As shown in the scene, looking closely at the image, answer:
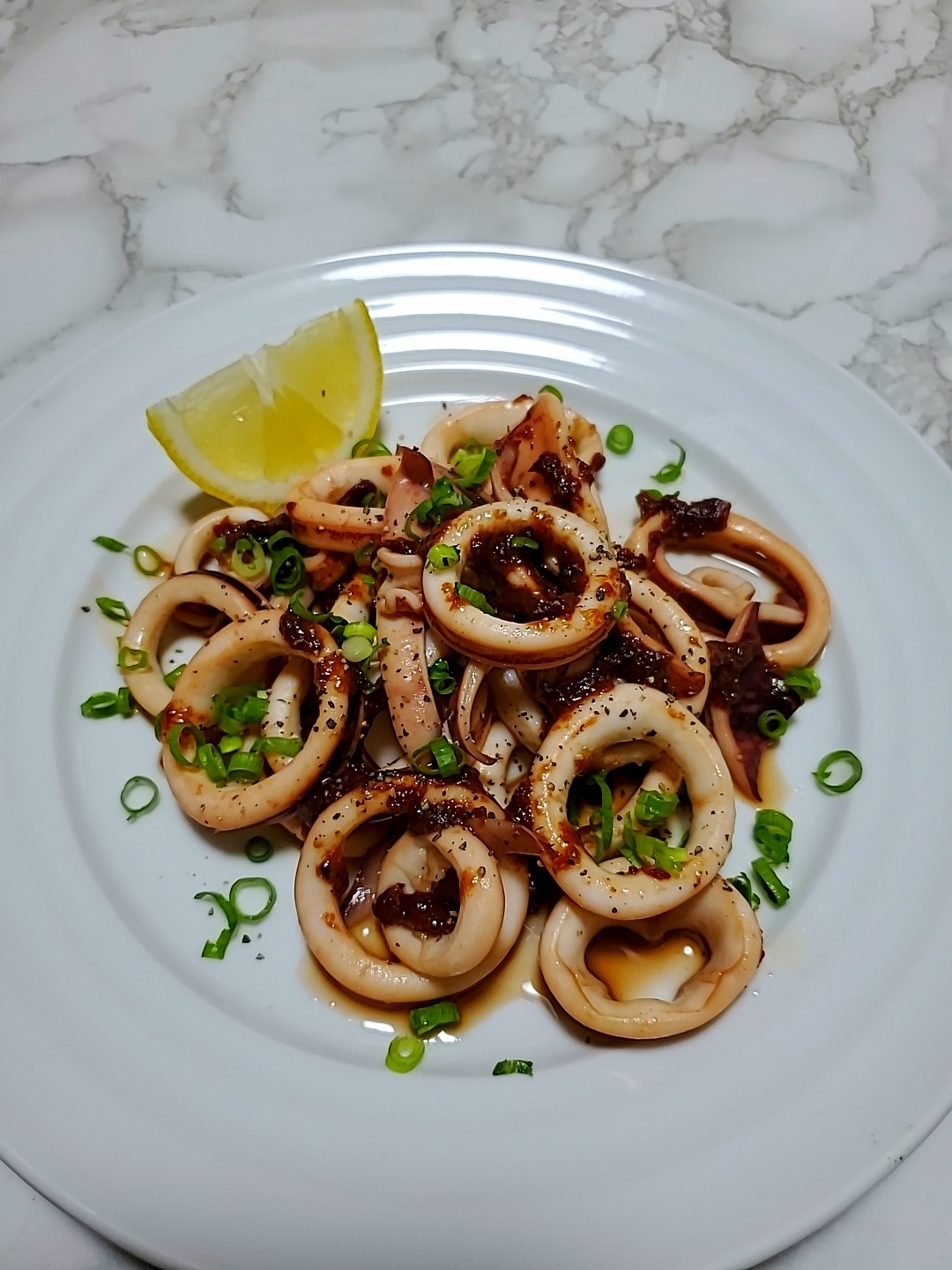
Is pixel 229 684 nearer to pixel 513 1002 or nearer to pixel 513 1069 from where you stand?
pixel 513 1002

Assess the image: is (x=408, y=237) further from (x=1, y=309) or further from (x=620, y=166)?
(x=1, y=309)

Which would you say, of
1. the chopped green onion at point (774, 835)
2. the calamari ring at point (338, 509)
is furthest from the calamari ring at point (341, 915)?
the calamari ring at point (338, 509)

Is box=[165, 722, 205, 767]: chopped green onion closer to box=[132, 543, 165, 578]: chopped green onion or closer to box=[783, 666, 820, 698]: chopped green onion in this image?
box=[132, 543, 165, 578]: chopped green onion

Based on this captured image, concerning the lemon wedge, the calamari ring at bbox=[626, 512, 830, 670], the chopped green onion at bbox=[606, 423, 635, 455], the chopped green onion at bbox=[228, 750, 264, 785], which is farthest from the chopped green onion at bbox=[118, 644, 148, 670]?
the chopped green onion at bbox=[606, 423, 635, 455]

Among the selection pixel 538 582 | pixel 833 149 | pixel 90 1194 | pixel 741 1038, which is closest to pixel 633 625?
pixel 538 582

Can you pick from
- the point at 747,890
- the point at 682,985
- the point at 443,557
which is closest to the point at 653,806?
the point at 747,890

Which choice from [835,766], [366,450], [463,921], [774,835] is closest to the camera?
[463,921]
